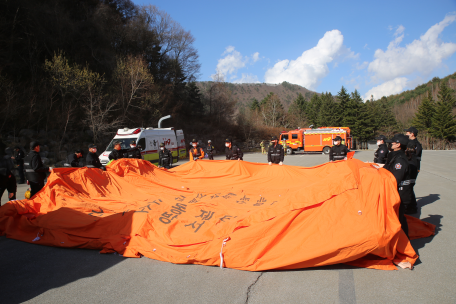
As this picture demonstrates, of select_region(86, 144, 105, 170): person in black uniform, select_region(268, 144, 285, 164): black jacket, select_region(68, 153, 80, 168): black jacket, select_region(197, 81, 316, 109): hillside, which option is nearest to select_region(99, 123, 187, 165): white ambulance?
select_region(86, 144, 105, 170): person in black uniform

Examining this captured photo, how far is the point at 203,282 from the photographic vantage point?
3.65 metres

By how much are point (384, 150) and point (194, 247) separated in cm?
792

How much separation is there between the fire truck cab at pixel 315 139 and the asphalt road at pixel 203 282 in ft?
86.9

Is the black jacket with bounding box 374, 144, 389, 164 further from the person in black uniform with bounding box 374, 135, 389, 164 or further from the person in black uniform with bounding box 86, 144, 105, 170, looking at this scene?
the person in black uniform with bounding box 86, 144, 105, 170

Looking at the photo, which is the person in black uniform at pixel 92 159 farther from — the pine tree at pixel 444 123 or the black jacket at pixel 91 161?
the pine tree at pixel 444 123

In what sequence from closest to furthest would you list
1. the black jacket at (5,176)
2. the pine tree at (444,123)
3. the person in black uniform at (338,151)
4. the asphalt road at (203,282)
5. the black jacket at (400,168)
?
the asphalt road at (203,282), the black jacket at (400,168), the black jacket at (5,176), the person in black uniform at (338,151), the pine tree at (444,123)

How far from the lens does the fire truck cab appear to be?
98.1ft

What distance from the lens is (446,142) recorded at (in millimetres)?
47938

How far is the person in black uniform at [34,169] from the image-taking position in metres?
6.76

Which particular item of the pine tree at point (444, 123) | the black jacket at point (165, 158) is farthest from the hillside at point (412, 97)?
the black jacket at point (165, 158)

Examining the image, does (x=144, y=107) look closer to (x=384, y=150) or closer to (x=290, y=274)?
(x=384, y=150)

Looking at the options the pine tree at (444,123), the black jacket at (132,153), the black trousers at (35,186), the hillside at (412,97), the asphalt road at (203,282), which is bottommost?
the asphalt road at (203,282)

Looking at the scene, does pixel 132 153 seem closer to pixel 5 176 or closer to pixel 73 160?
pixel 73 160

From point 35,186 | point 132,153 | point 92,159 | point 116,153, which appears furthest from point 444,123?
point 35,186
